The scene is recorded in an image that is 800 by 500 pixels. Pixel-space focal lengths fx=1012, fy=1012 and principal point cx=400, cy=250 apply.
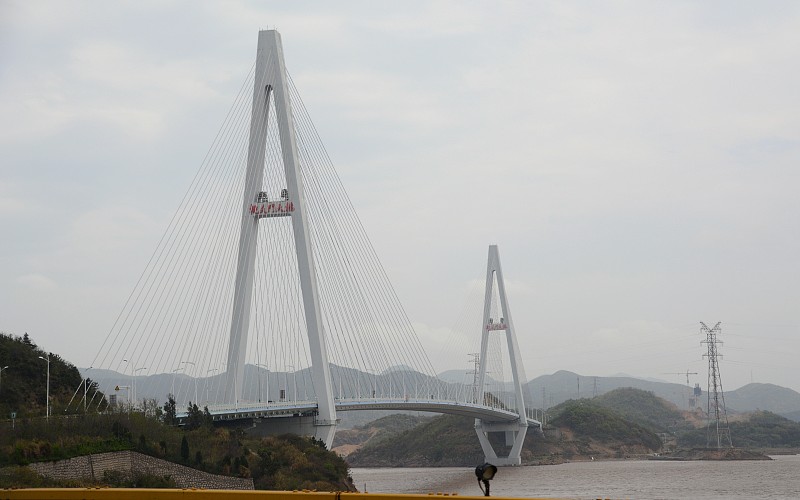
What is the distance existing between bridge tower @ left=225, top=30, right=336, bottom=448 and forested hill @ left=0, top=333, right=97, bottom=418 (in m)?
6.94

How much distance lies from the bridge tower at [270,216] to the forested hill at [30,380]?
6941 millimetres

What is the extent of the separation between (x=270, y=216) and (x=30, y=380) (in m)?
11.9

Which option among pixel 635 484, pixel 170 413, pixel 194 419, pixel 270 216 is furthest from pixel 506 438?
pixel 194 419

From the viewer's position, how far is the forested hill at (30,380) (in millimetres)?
39031

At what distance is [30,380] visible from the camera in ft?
137

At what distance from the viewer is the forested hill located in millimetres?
39031

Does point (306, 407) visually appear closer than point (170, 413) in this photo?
No

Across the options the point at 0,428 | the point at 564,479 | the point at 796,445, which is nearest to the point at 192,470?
the point at 0,428

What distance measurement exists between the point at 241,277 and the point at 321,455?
8.32 m

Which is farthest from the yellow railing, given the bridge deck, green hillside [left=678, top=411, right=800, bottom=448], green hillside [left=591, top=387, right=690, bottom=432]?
green hillside [left=591, top=387, right=690, bottom=432]

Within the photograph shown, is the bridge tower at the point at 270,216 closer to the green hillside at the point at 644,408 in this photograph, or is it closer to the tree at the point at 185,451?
the tree at the point at 185,451

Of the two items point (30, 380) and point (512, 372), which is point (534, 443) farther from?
point (30, 380)

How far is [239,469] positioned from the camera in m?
37.0

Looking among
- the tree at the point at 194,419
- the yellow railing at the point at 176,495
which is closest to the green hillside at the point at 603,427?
the tree at the point at 194,419
